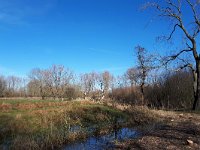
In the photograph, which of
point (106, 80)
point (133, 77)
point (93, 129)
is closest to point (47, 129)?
point (93, 129)

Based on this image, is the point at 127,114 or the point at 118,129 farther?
the point at 127,114

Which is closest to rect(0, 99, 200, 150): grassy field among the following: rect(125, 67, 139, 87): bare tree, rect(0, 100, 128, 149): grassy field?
rect(0, 100, 128, 149): grassy field

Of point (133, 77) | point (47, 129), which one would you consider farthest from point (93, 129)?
point (133, 77)

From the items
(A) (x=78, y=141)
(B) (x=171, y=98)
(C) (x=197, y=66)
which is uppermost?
(C) (x=197, y=66)

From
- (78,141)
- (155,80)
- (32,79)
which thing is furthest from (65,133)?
(32,79)

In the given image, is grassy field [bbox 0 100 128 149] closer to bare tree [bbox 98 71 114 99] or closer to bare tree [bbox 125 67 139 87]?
bare tree [bbox 125 67 139 87]

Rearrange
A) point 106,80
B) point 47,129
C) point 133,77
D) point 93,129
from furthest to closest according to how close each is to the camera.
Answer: point 106,80
point 133,77
point 47,129
point 93,129

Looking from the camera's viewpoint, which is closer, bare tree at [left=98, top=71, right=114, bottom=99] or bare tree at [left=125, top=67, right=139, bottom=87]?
bare tree at [left=125, top=67, right=139, bottom=87]

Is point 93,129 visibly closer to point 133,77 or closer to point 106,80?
point 133,77

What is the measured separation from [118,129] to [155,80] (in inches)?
1026

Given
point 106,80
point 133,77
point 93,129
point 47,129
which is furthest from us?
point 106,80

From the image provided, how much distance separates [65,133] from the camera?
48.8ft

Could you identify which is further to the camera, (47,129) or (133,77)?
(133,77)

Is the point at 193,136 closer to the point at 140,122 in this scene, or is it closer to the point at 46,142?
the point at 46,142
